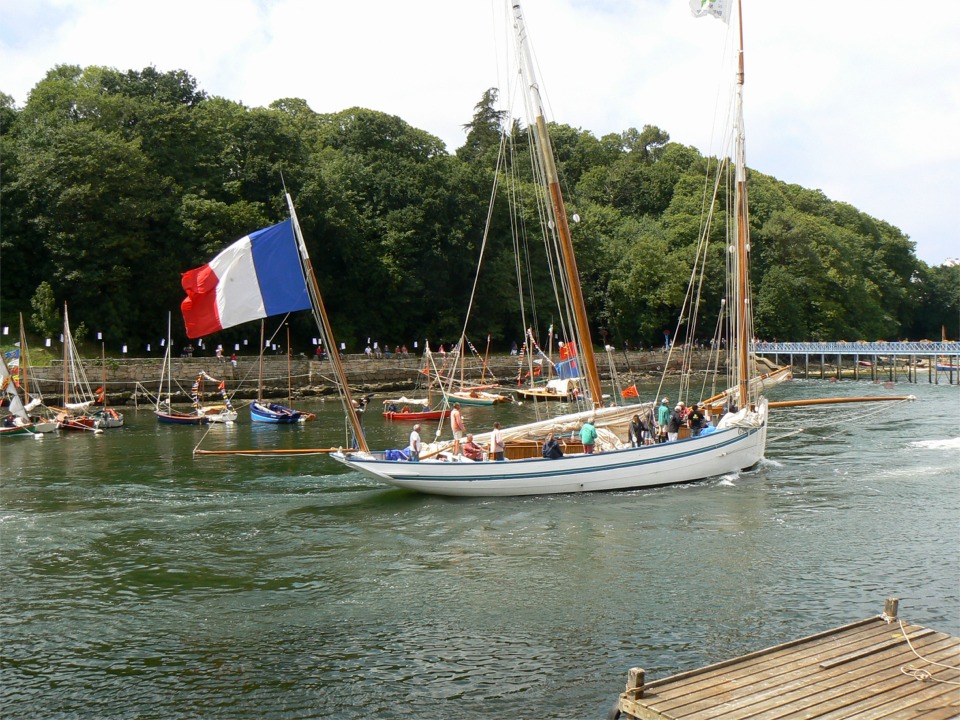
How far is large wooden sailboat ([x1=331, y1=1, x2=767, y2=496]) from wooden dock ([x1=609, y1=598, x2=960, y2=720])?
16931mm

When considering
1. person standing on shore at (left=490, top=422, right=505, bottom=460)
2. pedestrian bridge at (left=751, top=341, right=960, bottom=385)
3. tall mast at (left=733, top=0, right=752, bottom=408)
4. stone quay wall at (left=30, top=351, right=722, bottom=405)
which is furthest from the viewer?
pedestrian bridge at (left=751, top=341, right=960, bottom=385)

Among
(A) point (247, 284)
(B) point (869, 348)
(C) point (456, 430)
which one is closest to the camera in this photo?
(A) point (247, 284)

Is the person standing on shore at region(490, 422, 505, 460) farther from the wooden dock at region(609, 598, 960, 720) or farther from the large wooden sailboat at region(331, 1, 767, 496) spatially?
the wooden dock at region(609, 598, 960, 720)

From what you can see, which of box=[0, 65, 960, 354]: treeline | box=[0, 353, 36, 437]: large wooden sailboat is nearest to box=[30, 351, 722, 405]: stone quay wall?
box=[0, 65, 960, 354]: treeline

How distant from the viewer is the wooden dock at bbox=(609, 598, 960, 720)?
11.4m

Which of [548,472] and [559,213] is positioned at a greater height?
[559,213]

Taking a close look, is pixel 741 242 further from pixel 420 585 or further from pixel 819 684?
pixel 819 684

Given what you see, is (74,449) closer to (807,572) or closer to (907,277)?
(807,572)

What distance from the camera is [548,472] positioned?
1192 inches

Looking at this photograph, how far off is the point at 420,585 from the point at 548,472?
987cm

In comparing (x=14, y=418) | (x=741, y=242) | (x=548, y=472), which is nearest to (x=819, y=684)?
(x=548, y=472)

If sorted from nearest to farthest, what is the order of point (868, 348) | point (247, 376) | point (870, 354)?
point (247, 376) → point (868, 348) → point (870, 354)

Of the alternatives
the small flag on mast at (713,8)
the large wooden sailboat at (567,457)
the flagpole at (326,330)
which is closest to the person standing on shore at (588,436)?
the large wooden sailboat at (567,457)

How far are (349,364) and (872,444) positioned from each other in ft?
168
